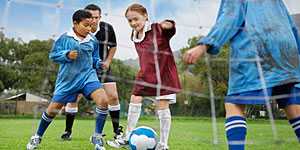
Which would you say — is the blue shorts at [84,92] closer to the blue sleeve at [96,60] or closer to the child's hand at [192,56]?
the blue sleeve at [96,60]

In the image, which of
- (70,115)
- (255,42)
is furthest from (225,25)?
(70,115)

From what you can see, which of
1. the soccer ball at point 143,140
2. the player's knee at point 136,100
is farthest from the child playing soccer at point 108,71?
the soccer ball at point 143,140

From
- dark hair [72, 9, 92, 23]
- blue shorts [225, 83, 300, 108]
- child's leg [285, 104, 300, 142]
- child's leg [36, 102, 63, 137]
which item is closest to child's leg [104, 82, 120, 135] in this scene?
child's leg [36, 102, 63, 137]

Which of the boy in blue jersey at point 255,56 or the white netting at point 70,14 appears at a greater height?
the white netting at point 70,14

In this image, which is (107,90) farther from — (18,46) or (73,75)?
(18,46)

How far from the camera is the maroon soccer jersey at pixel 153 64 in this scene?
13.2 feet

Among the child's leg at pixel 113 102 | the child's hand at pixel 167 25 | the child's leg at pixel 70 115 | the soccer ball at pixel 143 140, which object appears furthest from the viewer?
the child's leg at pixel 70 115

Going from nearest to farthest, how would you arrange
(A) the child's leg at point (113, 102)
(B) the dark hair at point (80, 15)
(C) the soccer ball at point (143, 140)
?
(C) the soccer ball at point (143, 140) → (B) the dark hair at point (80, 15) → (A) the child's leg at point (113, 102)

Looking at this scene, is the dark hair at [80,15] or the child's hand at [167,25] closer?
the child's hand at [167,25]

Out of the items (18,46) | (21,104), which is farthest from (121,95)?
(18,46)

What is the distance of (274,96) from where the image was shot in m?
2.54

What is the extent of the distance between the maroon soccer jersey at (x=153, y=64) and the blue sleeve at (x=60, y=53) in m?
0.62

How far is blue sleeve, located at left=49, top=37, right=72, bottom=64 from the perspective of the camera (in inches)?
146

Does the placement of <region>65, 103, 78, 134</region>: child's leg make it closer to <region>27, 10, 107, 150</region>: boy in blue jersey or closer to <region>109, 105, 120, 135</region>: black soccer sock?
<region>109, 105, 120, 135</region>: black soccer sock
